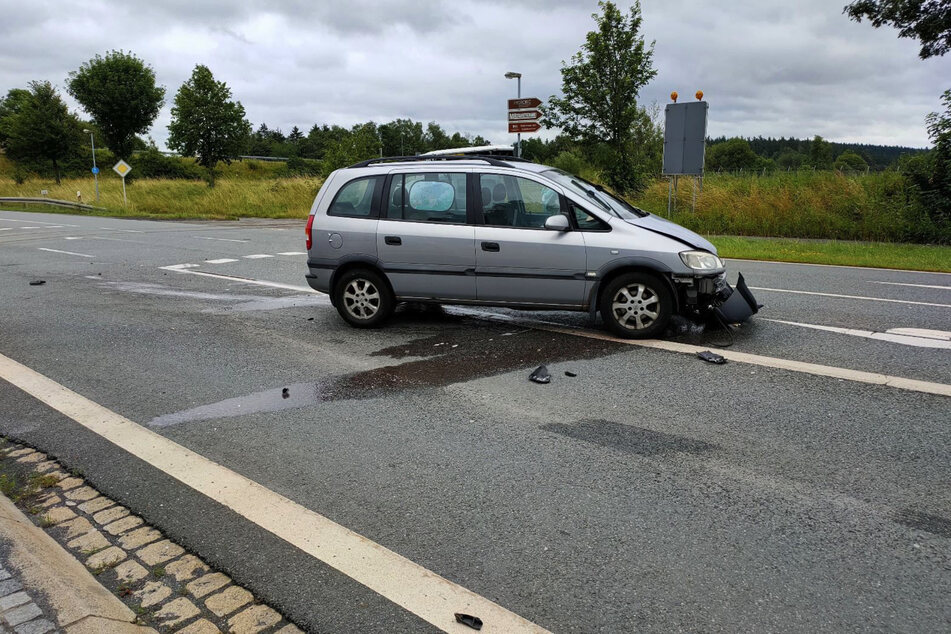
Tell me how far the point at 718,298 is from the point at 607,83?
48.4ft

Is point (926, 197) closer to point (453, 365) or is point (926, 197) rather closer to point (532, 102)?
point (532, 102)

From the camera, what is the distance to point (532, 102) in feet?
59.7

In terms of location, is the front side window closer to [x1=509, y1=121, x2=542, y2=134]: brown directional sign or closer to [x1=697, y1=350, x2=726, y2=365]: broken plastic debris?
[x1=697, y1=350, x2=726, y2=365]: broken plastic debris

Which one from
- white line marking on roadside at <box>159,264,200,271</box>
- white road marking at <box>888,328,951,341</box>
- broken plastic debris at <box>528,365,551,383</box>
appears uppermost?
white road marking at <box>888,328,951,341</box>

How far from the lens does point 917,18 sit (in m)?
16.7

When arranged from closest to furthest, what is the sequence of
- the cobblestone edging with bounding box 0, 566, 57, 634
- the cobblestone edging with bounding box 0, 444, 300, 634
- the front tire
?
the cobblestone edging with bounding box 0, 566, 57, 634 → the cobblestone edging with bounding box 0, 444, 300, 634 → the front tire

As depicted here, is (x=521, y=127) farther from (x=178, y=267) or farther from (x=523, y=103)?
(x=178, y=267)

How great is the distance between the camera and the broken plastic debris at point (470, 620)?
2.63m

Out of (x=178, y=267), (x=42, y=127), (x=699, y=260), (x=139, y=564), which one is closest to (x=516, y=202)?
(x=699, y=260)

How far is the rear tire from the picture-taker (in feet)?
25.2

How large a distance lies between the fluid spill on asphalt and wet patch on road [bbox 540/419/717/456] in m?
1.40

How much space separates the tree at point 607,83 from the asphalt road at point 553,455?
13190 millimetres

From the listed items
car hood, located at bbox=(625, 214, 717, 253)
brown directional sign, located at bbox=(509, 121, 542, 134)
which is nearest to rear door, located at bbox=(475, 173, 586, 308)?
car hood, located at bbox=(625, 214, 717, 253)

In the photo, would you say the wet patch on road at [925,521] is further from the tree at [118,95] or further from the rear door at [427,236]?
the tree at [118,95]
